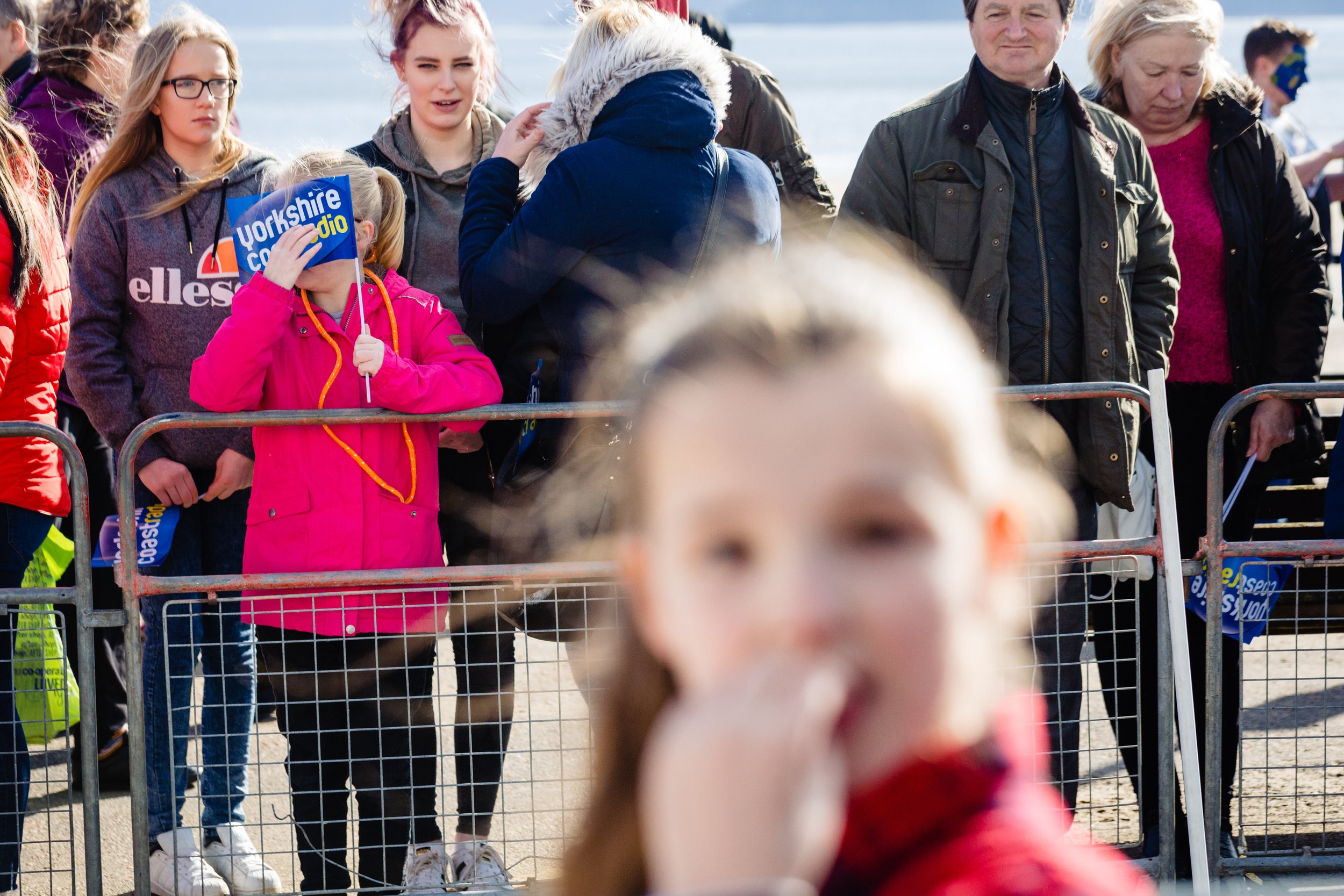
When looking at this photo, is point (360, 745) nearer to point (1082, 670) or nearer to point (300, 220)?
point (300, 220)

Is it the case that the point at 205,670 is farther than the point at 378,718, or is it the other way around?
the point at 205,670

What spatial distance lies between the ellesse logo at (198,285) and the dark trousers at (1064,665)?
2412 millimetres

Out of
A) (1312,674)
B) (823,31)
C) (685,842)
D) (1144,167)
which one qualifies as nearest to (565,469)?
(1144,167)

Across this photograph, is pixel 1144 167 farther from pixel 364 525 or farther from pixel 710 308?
pixel 710 308

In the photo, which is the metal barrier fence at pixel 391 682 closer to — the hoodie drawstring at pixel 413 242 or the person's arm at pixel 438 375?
the person's arm at pixel 438 375

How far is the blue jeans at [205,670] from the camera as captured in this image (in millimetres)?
3869

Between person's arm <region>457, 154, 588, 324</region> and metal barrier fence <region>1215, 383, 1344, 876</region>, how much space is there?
1.71 m

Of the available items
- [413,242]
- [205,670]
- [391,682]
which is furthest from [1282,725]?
[205,670]

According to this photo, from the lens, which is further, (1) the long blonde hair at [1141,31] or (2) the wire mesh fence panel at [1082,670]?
(1) the long blonde hair at [1141,31]

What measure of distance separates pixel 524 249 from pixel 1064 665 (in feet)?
5.83

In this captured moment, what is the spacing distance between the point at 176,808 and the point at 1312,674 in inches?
169

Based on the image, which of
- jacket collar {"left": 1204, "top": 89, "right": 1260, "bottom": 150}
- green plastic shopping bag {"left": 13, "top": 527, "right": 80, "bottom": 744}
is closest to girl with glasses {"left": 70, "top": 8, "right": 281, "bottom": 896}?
green plastic shopping bag {"left": 13, "top": 527, "right": 80, "bottom": 744}

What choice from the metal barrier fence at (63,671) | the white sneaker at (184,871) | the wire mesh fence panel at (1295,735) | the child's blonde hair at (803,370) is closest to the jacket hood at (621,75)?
the metal barrier fence at (63,671)

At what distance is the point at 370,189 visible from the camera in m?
3.82
